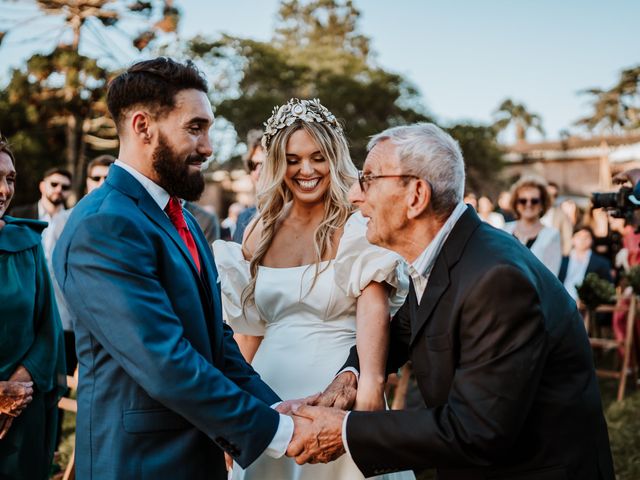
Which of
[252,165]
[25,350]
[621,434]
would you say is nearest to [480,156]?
[621,434]

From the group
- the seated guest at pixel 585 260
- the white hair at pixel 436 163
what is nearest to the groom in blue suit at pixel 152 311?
the white hair at pixel 436 163

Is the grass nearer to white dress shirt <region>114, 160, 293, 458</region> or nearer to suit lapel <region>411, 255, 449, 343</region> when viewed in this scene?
white dress shirt <region>114, 160, 293, 458</region>

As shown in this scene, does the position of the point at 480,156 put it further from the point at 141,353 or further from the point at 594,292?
the point at 141,353

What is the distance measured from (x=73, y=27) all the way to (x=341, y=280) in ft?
48.3

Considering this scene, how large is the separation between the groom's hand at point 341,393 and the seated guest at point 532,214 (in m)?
3.98

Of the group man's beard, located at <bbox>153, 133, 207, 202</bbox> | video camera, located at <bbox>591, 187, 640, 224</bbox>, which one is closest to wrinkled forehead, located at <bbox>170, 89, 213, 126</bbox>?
man's beard, located at <bbox>153, 133, 207, 202</bbox>

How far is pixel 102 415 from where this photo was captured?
2230mm

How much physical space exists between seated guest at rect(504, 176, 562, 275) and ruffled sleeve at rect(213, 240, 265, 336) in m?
3.83

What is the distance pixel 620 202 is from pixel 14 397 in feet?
11.7

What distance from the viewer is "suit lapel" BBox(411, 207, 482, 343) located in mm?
2391

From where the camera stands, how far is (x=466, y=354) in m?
2.25

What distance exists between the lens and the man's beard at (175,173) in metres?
2.41

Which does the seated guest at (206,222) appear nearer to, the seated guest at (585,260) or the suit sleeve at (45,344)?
the suit sleeve at (45,344)

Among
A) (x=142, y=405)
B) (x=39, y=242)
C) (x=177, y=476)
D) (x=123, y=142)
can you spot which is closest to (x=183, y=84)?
(x=123, y=142)
